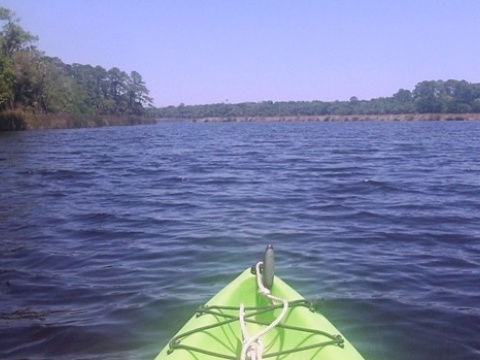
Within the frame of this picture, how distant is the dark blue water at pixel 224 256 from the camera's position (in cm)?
617

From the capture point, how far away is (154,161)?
2745 cm

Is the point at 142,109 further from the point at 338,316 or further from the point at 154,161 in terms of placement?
the point at 338,316

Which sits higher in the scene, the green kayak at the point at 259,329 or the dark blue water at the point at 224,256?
the green kayak at the point at 259,329

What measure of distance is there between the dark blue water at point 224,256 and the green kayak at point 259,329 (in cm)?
119

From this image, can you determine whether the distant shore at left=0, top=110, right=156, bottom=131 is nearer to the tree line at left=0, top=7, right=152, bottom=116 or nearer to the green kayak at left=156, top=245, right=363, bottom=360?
the tree line at left=0, top=7, right=152, bottom=116

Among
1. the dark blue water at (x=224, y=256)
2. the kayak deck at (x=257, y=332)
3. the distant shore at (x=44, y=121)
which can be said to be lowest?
the dark blue water at (x=224, y=256)

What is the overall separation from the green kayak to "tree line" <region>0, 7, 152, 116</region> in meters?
57.3

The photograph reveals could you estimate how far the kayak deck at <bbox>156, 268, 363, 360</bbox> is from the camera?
4.21 meters

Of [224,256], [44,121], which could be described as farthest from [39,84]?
[224,256]

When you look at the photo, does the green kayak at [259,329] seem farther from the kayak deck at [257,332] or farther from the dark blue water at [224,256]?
the dark blue water at [224,256]

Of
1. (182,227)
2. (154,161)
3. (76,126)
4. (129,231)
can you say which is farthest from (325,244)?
(76,126)

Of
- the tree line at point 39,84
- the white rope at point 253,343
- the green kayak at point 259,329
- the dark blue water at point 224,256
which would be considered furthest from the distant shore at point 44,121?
the white rope at point 253,343

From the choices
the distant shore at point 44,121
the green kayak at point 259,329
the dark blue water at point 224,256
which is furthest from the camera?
the distant shore at point 44,121

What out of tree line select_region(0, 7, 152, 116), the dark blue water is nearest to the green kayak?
the dark blue water
